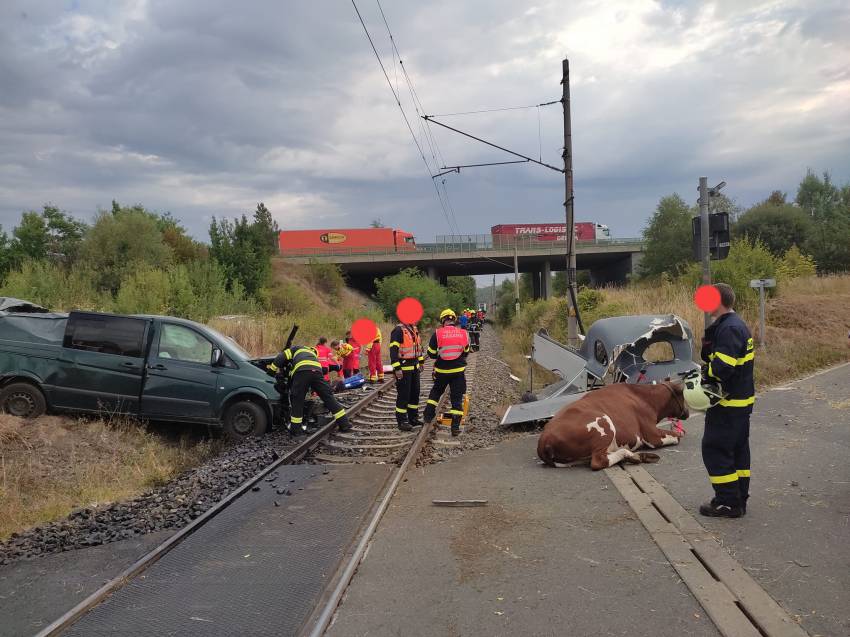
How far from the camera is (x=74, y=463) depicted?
26.7ft

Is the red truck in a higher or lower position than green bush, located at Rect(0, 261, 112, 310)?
higher

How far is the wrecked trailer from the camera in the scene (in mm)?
9883

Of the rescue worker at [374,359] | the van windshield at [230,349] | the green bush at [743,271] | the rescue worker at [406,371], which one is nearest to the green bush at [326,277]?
the green bush at [743,271]

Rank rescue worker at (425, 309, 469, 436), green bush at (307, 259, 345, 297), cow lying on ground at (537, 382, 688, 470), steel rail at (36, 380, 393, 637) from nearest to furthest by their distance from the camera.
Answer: steel rail at (36, 380, 393, 637), cow lying on ground at (537, 382, 688, 470), rescue worker at (425, 309, 469, 436), green bush at (307, 259, 345, 297)

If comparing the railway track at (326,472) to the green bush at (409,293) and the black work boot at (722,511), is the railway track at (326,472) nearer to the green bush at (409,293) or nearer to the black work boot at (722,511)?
the black work boot at (722,511)

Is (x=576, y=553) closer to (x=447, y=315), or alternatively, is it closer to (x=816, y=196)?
(x=447, y=315)

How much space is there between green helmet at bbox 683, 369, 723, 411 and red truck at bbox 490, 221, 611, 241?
59699mm

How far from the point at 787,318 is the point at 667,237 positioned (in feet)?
133

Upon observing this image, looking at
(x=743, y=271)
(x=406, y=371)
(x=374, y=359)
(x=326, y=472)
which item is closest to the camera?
(x=326, y=472)

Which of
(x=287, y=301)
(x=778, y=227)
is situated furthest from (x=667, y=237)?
(x=287, y=301)

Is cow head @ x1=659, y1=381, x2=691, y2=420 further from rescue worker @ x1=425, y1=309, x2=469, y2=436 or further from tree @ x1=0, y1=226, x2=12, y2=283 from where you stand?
tree @ x1=0, y1=226, x2=12, y2=283

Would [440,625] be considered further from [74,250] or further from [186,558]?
[74,250]

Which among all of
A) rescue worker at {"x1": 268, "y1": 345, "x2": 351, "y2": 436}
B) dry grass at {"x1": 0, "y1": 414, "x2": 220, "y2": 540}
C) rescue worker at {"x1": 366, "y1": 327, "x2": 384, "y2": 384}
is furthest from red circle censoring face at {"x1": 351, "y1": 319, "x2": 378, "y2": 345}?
dry grass at {"x1": 0, "y1": 414, "x2": 220, "y2": 540}

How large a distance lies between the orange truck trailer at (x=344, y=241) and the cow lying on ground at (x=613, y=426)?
5412 cm
